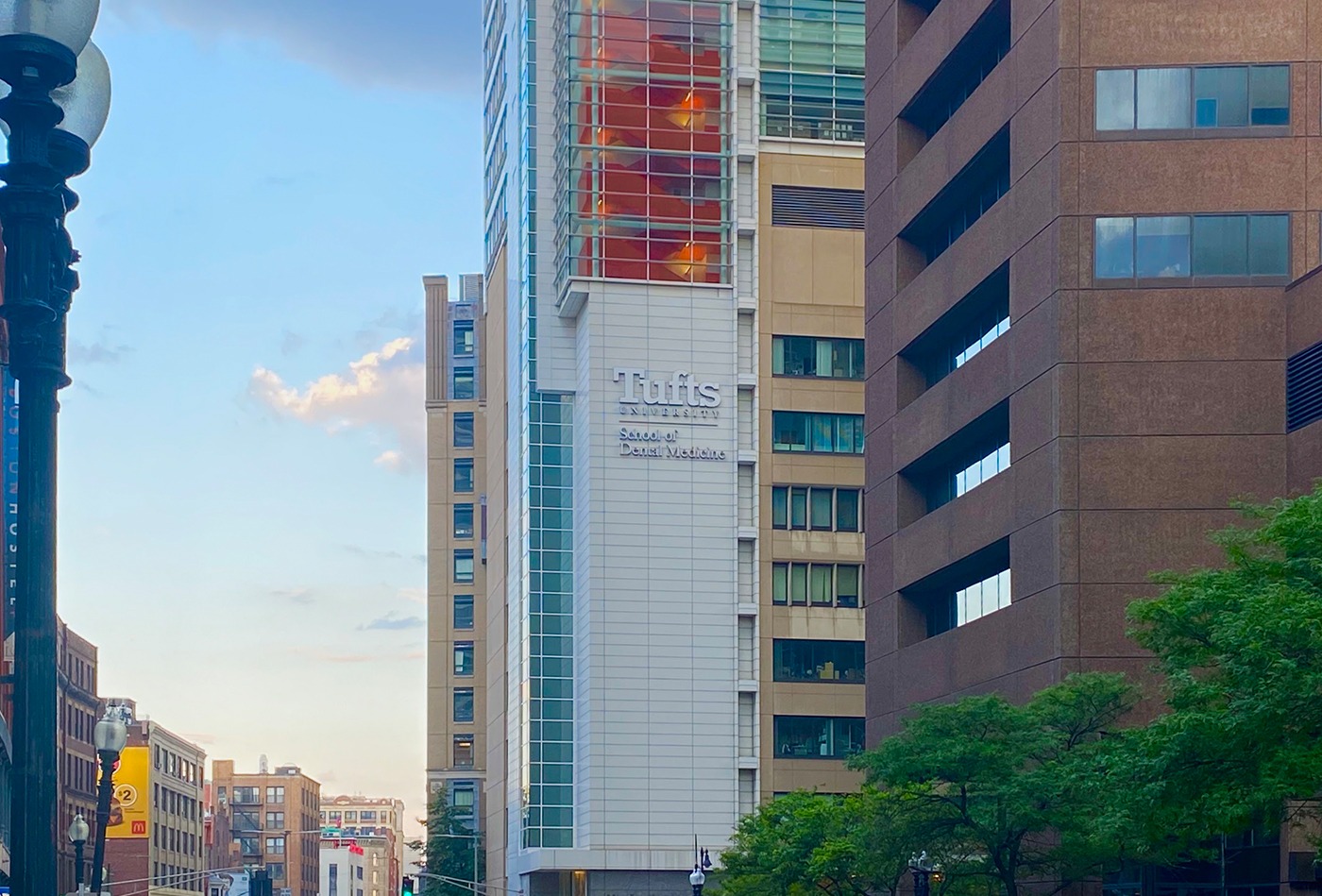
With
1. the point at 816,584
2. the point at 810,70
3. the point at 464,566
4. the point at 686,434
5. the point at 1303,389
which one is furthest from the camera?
the point at 464,566

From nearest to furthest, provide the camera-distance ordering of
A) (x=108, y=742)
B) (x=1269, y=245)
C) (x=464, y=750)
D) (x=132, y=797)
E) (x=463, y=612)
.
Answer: (x=108, y=742) → (x=1269, y=245) → (x=464, y=750) → (x=463, y=612) → (x=132, y=797)

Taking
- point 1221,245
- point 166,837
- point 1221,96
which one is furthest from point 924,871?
point 166,837

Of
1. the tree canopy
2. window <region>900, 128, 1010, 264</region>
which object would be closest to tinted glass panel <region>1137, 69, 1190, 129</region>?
window <region>900, 128, 1010, 264</region>

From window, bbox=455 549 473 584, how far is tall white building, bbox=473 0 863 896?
5182cm

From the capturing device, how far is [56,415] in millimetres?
13078

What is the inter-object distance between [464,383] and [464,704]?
30.3 meters

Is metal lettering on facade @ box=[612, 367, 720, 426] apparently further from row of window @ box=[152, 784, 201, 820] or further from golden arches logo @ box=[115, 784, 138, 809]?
row of window @ box=[152, 784, 201, 820]

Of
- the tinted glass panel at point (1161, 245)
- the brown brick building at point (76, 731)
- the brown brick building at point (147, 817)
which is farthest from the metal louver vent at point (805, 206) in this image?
the brown brick building at point (147, 817)

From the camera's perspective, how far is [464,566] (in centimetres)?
17025

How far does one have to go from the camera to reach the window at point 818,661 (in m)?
108

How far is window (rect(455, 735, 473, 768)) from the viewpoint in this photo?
166 metres

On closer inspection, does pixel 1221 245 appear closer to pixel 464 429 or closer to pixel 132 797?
pixel 464 429

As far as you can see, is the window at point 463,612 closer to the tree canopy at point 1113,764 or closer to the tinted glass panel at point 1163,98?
the tree canopy at point 1113,764

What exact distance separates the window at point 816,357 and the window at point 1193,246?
53.5 meters
